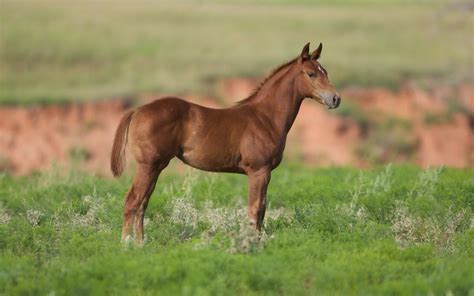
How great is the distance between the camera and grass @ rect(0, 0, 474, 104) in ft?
111

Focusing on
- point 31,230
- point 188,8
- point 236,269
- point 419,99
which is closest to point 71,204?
point 31,230

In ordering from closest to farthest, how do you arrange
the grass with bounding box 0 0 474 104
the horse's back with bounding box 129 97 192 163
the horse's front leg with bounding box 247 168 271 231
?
1. the horse's back with bounding box 129 97 192 163
2. the horse's front leg with bounding box 247 168 271 231
3. the grass with bounding box 0 0 474 104

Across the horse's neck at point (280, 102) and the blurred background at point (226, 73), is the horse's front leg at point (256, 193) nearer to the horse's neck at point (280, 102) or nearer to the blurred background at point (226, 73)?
the horse's neck at point (280, 102)

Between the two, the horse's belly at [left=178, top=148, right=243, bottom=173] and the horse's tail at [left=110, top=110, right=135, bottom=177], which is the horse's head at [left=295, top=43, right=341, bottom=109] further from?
the horse's tail at [left=110, top=110, right=135, bottom=177]

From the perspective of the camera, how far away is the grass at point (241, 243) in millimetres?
8688

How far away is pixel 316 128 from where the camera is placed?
3172 centimetres

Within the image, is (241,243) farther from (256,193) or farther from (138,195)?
(138,195)

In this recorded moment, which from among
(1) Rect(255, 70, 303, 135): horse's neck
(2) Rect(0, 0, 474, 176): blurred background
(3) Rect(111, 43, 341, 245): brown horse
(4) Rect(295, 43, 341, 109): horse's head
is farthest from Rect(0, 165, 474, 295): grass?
(2) Rect(0, 0, 474, 176): blurred background

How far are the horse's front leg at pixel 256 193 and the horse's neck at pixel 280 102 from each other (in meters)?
0.69

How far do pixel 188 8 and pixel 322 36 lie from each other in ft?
29.8

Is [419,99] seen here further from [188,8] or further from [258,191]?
[258,191]

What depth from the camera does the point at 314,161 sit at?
101ft

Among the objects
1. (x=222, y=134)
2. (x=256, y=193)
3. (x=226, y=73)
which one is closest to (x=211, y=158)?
(x=222, y=134)

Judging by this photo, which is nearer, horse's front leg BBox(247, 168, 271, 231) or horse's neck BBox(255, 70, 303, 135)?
horse's front leg BBox(247, 168, 271, 231)
